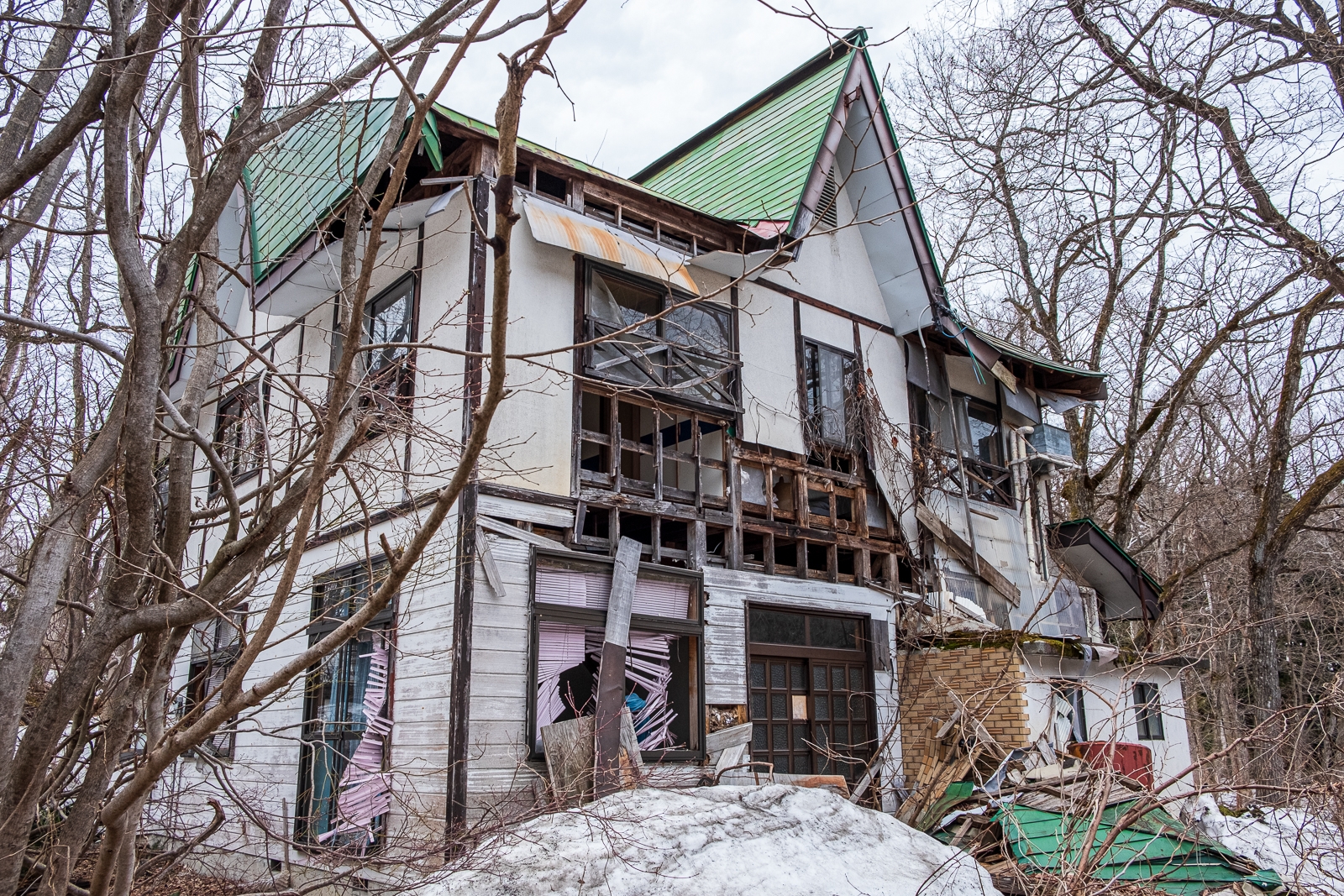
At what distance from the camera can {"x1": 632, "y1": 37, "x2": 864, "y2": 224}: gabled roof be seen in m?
13.0

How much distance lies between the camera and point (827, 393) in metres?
13.5

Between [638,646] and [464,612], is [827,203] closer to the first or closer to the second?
[638,646]

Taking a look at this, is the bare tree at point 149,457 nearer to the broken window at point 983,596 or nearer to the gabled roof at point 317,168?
the gabled roof at point 317,168

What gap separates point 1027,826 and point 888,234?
8458mm

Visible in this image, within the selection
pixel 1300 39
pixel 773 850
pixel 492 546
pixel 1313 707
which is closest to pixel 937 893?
pixel 773 850

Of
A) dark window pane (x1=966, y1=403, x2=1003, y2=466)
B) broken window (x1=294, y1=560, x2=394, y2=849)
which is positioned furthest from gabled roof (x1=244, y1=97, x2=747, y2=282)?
dark window pane (x1=966, y1=403, x2=1003, y2=466)

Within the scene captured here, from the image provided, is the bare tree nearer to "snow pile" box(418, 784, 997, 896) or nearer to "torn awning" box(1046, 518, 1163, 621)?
"snow pile" box(418, 784, 997, 896)

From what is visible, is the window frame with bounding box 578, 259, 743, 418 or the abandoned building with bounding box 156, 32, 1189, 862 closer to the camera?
the abandoned building with bounding box 156, 32, 1189, 862

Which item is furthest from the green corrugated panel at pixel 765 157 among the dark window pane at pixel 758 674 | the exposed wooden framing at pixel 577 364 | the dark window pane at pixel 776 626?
the dark window pane at pixel 758 674

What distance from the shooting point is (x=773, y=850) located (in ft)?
17.5

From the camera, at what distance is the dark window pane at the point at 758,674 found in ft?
38.3

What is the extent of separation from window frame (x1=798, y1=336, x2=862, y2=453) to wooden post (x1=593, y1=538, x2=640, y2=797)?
3.63 metres

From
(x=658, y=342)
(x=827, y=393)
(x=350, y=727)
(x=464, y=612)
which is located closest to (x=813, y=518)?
(x=827, y=393)

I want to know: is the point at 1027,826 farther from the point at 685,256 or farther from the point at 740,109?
the point at 740,109
